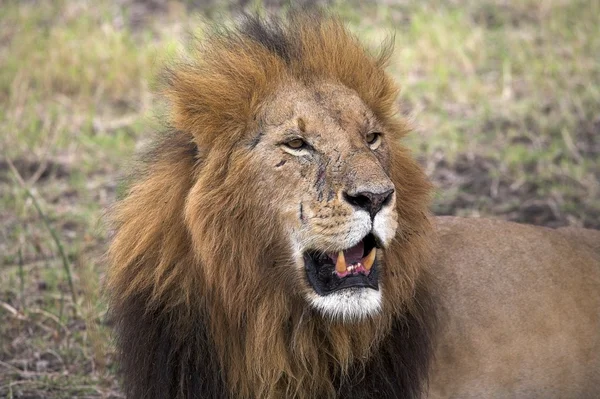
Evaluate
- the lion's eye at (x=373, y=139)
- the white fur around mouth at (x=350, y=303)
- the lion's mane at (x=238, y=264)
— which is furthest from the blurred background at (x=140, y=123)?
the white fur around mouth at (x=350, y=303)

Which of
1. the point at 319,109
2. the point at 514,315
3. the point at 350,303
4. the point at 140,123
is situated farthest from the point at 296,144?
the point at 140,123

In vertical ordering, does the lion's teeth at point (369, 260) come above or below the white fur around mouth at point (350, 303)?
above

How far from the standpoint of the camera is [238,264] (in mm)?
2762

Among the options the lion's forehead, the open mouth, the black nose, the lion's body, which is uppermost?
the lion's forehead

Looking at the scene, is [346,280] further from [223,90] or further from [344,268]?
[223,90]

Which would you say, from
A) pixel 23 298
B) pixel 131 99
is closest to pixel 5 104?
pixel 131 99

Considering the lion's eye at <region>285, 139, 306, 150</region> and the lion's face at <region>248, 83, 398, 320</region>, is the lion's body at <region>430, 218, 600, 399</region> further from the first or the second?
the lion's eye at <region>285, 139, 306, 150</region>

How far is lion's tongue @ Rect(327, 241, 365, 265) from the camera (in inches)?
105

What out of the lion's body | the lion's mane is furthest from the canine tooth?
the lion's body

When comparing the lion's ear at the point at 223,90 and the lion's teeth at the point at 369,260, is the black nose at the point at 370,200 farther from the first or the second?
the lion's ear at the point at 223,90

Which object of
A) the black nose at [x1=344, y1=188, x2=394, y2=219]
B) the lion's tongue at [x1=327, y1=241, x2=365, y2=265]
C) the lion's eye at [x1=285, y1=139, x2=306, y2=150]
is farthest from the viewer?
the lion's eye at [x1=285, y1=139, x2=306, y2=150]

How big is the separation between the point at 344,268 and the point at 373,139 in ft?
1.42

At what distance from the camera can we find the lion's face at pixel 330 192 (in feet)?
8.48

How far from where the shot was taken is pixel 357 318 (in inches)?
104
